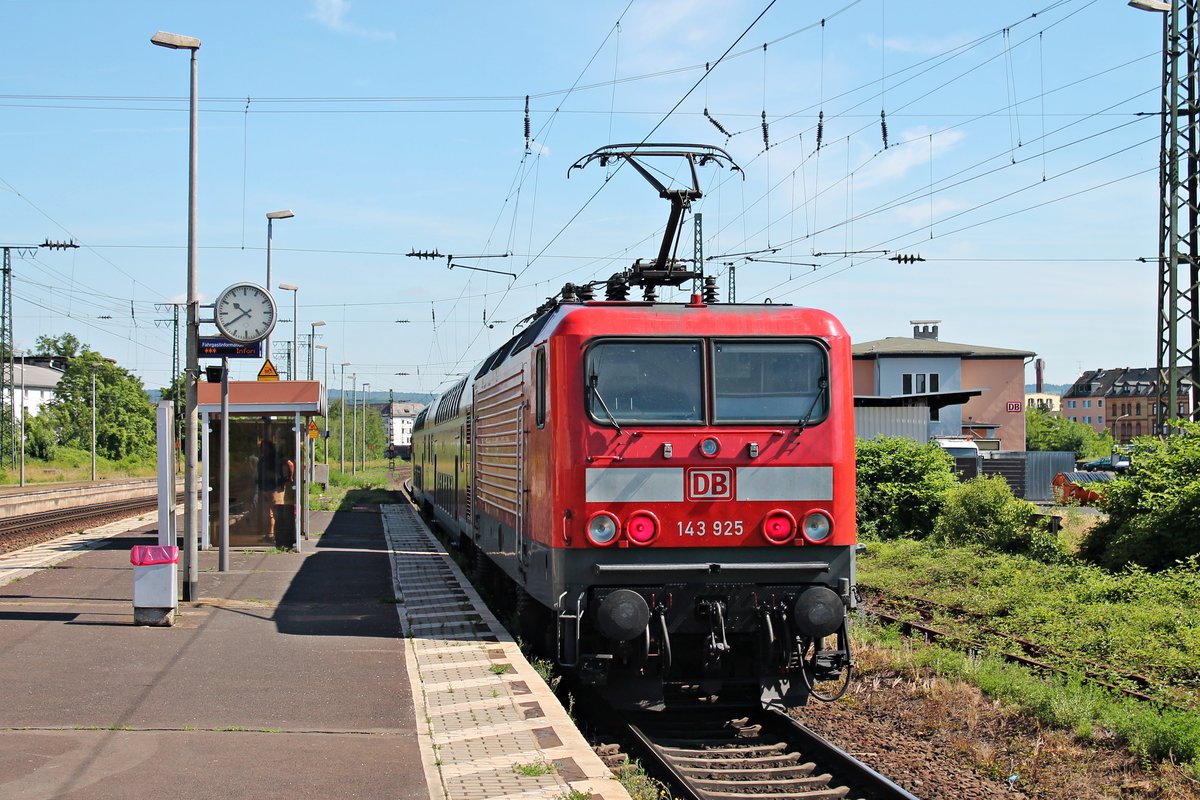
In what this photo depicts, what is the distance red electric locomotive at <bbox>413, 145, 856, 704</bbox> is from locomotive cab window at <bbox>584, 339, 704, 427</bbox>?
1 cm

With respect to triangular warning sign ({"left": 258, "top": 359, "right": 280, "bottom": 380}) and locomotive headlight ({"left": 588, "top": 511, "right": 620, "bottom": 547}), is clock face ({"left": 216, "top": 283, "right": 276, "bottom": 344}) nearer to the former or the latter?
locomotive headlight ({"left": 588, "top": 511, "right": 620, "bottom": 547})

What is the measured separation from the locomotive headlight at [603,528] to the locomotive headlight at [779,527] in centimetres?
110

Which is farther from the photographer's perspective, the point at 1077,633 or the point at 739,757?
the point at 1077,633

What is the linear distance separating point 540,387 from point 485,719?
8.96 feet

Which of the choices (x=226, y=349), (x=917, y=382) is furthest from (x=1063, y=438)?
(x=226, y=349)

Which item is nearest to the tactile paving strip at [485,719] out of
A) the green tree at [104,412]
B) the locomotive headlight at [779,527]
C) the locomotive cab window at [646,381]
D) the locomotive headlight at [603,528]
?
the locomotive headlight at [603,528]

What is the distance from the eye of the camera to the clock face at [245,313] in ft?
44.5

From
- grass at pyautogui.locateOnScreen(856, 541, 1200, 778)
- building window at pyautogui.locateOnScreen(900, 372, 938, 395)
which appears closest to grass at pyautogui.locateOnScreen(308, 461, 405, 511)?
grass at pyautogui.locateOnScreen(856, 541, 1200, 778)

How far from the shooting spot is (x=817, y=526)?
29.1ft

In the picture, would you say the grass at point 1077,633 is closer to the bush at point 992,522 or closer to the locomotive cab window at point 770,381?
the bush at point 992,522

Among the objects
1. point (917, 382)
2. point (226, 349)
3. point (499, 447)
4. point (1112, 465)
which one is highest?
point (917, 382)

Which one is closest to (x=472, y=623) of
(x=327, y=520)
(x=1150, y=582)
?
(x=1150, y=582)

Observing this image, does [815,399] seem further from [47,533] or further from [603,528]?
[47,533]

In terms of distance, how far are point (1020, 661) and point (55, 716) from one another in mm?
7950
